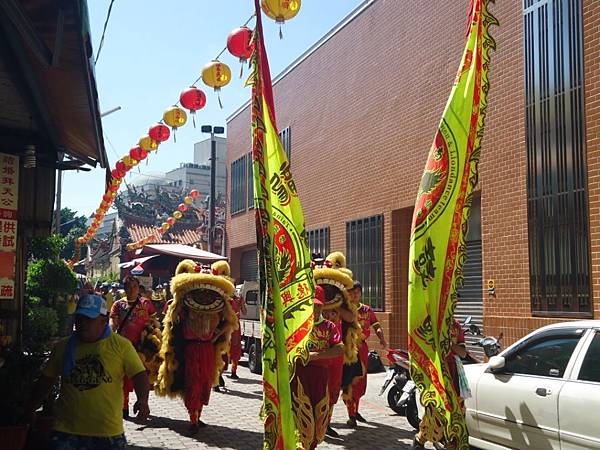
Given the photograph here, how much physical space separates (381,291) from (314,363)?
29.2ft

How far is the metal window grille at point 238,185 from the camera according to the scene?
81.8 feet

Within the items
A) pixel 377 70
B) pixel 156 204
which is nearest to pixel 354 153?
pixel 377 70

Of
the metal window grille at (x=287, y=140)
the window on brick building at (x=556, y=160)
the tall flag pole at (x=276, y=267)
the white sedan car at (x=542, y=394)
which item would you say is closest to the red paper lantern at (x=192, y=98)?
the window on brick building at (x=556, y=160)

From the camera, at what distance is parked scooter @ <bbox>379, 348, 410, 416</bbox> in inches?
338

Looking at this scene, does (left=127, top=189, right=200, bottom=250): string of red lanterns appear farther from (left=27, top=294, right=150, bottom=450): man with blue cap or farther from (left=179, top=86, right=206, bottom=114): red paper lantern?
(left=27, top=294, right=150, bottom=450): man with blue cap

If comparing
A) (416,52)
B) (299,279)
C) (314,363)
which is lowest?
(314,363)

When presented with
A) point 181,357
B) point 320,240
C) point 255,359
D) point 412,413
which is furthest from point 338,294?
point 320,240

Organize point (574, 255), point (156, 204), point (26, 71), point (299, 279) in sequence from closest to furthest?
point (299, 279) < point (26, 71) < point (574, 255) < point (156, 204)

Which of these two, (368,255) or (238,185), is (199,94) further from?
(238,185)

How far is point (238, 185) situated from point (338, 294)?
59.2ft

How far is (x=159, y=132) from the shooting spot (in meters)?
13.7

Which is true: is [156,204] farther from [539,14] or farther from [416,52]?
[539,14]

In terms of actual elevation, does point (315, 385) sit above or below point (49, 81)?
below

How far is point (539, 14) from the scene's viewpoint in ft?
35.0
